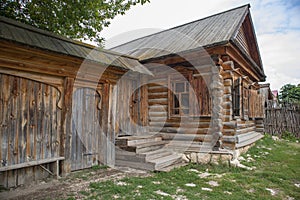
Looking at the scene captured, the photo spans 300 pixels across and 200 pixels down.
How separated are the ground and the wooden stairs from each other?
0.30 meters

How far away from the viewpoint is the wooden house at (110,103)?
4.24 meters

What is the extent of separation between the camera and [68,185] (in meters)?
4.35

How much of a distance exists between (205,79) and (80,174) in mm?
4426

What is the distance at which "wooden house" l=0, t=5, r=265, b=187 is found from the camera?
13.9 ft

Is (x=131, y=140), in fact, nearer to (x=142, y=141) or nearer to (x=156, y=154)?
(x=142, y=141)

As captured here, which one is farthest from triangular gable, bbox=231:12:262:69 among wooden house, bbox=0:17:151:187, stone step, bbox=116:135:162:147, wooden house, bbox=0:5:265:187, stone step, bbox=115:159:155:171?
stone step, bbox=115:159:155:171

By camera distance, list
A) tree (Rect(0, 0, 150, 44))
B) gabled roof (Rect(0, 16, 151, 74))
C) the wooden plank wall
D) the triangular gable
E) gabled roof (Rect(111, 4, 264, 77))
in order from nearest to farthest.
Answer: gabled roof (Rect(0, 16, 151, 74))
the wooden plank wall
gabled roof (Rect(111, 4, 264, 77))
tree (Rect(0, 0, 150, 44))
the triangular gable

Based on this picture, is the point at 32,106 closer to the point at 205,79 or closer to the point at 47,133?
the point at 47,133

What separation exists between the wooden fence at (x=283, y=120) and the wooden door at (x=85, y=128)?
35.3 feet

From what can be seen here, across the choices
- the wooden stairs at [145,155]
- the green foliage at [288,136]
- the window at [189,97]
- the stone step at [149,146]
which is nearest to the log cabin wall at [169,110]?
the window at [189,97]

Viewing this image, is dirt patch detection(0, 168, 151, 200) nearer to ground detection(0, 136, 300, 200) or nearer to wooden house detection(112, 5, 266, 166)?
ground detection(0, 136, 300, 200)

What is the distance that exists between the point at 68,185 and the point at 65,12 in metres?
5.25

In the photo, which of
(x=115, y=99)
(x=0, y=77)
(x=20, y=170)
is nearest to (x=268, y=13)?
(x=115, y=99)

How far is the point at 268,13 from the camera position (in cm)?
827
